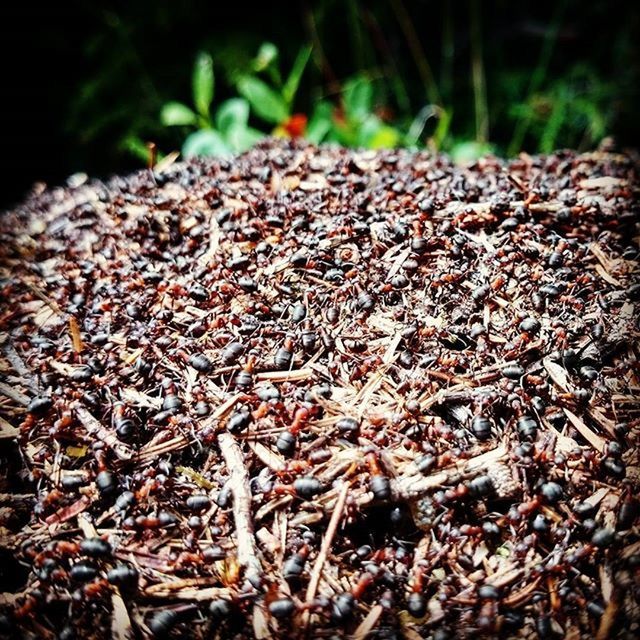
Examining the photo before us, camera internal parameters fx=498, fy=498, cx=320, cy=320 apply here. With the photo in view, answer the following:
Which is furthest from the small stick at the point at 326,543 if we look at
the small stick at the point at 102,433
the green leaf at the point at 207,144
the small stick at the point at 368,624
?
the green leaf at the point at 207,144

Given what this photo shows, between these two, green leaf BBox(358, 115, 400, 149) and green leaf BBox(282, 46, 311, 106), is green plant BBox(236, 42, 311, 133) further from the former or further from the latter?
green leaf BBox(358, 115, 400, 149)

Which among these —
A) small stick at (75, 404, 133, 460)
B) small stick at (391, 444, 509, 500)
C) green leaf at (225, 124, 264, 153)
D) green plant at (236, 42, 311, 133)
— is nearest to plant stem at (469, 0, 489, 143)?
green plant at (236, 42, 311, 133)

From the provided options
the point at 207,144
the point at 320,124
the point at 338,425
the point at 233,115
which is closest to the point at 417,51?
the point at 320,124

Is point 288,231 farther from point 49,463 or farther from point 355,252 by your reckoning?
point 49,463

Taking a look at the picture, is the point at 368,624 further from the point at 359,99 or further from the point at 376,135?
the point at 359,99

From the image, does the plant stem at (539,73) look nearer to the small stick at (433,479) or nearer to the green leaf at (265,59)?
the green leaf at (265,59)

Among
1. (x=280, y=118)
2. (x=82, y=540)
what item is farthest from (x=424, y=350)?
(x=280, y=118)
